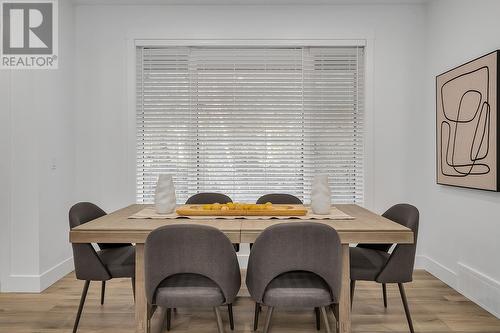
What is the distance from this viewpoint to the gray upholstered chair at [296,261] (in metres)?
1.78

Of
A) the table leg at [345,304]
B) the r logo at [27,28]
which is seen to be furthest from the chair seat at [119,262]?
the r logo at [27,28]

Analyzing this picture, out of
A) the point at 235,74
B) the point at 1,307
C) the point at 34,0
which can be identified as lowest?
the point at 1,307

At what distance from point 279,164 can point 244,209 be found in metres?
1.63

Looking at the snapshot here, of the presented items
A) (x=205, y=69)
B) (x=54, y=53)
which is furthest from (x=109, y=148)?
(x=205, y=69)

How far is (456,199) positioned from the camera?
326 centimetres

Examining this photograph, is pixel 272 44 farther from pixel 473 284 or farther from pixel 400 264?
pixel 473 284

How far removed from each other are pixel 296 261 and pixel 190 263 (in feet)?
1.65

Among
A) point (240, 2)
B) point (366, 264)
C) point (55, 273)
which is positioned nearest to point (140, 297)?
point (366, 264)

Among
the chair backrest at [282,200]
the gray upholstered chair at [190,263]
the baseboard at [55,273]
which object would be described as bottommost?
the baseboard at [55,273]

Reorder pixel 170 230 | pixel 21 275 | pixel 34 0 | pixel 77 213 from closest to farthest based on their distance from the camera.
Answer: pixel 170 230, pixel 77 213, pixel 21 275, pixel 34 0

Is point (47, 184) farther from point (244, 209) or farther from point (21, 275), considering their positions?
point (244, 209)

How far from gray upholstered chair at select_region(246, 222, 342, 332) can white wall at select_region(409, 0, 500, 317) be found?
1618 millimetres

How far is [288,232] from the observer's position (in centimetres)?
178

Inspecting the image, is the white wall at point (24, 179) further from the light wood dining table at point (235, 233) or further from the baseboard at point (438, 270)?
the baseboard at point (438, 270)
